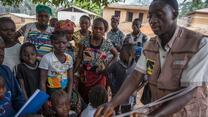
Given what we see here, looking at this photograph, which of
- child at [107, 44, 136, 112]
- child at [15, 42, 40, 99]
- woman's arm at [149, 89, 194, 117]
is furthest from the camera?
child at [107, 44, 136, 112]

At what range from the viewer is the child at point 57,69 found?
325 cm

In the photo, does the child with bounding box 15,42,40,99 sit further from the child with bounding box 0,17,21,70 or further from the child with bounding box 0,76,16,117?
the child with bounding box 0,76,16,117

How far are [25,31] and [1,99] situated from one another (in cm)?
158

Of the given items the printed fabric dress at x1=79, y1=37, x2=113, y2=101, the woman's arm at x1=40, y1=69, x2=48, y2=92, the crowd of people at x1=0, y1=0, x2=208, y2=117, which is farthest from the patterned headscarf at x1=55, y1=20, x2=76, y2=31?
the woman's arm at x1=40, y1=69, x2=48, y2=92

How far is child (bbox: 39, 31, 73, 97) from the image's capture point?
3248mm

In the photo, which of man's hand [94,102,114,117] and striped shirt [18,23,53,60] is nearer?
man's hand [94,102,114,117]

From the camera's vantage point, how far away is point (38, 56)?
12.0ft

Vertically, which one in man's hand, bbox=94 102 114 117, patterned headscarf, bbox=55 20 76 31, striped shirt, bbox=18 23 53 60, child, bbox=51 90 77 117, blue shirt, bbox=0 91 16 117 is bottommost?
child, bbox=51 90 77 117

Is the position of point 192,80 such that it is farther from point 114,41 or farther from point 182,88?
point 114,41

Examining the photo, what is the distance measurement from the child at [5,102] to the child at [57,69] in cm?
69

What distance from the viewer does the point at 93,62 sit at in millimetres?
3844

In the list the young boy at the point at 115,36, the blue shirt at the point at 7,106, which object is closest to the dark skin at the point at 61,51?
the blue shirt at the point at 7,106

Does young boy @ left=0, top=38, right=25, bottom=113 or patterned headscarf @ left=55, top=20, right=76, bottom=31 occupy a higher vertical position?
patterned headscarf @ left=55, top=20, right=76, bottom=31

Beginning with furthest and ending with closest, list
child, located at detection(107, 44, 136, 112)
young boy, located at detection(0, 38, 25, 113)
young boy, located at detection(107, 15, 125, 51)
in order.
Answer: young boy, located at detection(107, 15, 125, 51) < child, located at detection(107, 44, 136, 112) < young boy, located at detection(0, 38, 25, 113)
